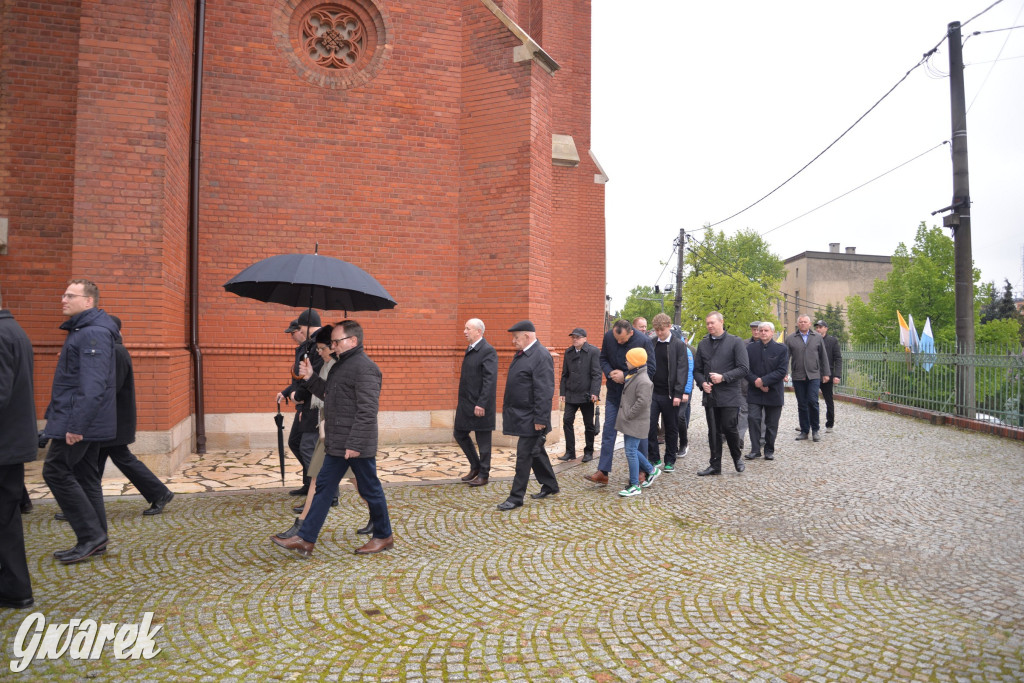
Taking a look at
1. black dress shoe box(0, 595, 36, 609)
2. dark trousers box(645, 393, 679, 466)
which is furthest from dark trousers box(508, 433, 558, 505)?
black dress shoe box(0, 595, 36, 609)

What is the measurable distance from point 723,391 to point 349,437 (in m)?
4.98

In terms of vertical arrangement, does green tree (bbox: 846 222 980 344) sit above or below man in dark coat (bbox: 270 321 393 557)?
above

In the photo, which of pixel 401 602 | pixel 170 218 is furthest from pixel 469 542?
pixel 170 218

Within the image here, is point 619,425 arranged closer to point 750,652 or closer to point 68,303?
point 750,652

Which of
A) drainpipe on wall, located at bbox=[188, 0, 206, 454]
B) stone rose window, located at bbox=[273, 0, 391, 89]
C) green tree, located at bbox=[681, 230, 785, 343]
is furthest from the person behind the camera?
green tree, located at bbox=[681, 230, 785, 343]

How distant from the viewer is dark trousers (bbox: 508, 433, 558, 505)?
5.96 metres

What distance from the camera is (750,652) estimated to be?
3.15 meters

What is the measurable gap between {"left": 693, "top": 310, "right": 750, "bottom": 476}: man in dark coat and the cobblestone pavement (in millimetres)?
1072

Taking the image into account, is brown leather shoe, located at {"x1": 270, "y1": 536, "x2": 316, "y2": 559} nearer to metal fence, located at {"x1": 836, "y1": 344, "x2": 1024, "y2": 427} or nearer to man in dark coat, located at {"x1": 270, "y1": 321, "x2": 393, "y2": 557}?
man in dark coat, located at {"x1": 270, "y1": 321, "x2": 393, "y2": 557}

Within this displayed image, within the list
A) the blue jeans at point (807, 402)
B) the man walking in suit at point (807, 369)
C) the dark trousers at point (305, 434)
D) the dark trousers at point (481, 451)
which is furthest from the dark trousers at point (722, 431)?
the dark trousers at point (305, 434)

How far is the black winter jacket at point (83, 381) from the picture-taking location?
4.29m

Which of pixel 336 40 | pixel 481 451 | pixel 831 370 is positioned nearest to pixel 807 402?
pixel 831 370

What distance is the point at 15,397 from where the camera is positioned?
363cm

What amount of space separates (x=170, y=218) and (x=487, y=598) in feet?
20.7
